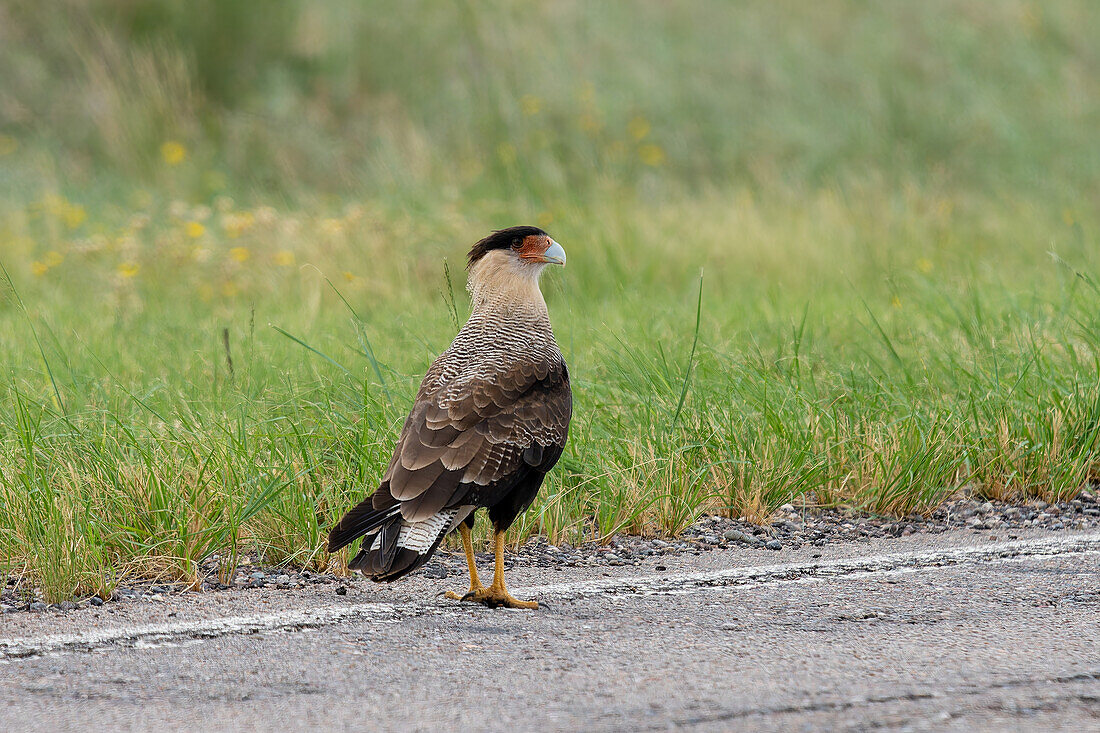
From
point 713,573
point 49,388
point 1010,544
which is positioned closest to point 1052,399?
point 1010,544

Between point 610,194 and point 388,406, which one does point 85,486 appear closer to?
point 388,406

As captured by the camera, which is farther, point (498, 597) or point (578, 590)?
point (578, 590)

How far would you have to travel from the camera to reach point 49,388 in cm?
647

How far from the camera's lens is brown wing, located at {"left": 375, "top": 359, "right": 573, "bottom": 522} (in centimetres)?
421

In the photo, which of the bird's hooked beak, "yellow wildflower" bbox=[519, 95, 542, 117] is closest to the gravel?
the bird's hooked beak

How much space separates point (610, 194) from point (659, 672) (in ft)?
27.9

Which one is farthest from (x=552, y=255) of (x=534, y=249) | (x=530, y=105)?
(x=530, y=105)

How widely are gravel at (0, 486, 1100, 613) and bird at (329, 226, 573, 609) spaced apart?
1.74ft

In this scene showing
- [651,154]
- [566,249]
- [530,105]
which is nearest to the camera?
[566,249]

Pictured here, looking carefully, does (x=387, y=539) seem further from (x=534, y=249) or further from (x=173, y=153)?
(x=173, y=153)

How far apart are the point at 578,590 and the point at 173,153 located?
1130 cm

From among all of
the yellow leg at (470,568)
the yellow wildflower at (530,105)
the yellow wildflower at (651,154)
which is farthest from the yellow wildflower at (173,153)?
the yellow leg at (470,568)

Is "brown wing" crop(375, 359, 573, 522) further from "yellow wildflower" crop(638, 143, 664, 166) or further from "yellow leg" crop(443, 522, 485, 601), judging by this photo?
"yellow wildflower" crop(638, 143, 664, 166)

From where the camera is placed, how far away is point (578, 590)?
465 centimetres
